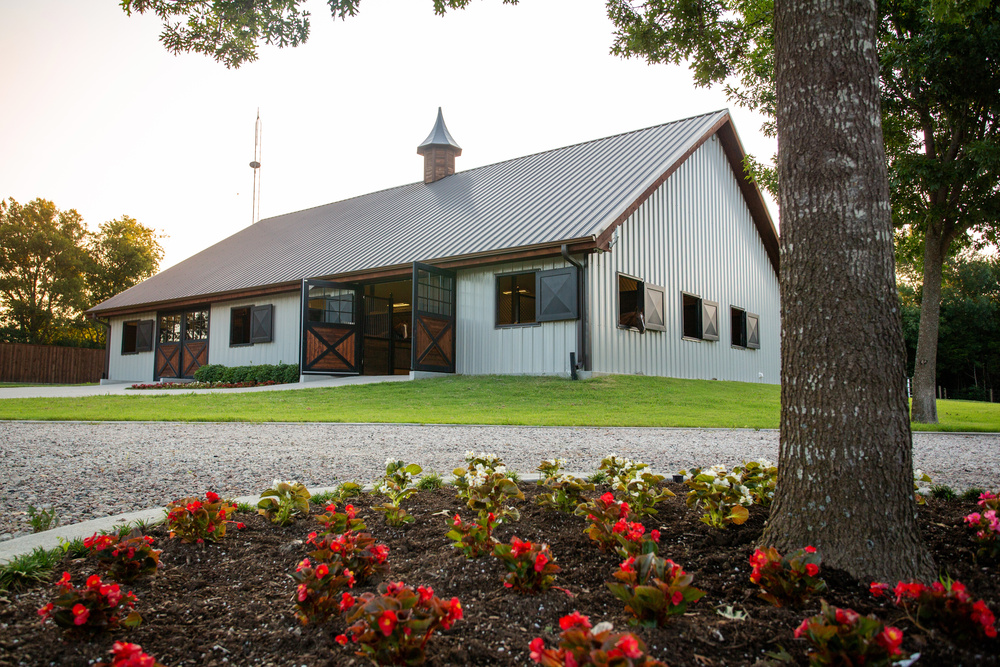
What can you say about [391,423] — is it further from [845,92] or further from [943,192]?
[943,192]

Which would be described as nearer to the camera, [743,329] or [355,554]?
[355,554]

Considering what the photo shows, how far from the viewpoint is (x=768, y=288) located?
19172 mm

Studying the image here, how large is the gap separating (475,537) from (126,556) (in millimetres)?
1097

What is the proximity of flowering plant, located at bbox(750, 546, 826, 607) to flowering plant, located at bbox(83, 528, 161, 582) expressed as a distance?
1857 mm

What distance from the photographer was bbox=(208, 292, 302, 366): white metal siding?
54.3ft

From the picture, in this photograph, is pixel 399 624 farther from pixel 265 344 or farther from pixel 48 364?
pixel 48 364

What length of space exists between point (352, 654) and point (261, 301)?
A: 17069 mm

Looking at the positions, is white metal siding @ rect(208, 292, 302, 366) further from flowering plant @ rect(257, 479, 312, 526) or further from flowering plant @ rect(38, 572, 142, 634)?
flowering plant @ rect(38, 572, 142, 634)

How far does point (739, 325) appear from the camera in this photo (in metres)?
17.4

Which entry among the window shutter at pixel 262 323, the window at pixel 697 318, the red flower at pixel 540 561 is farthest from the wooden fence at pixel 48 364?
the red flower at pixel 540 561

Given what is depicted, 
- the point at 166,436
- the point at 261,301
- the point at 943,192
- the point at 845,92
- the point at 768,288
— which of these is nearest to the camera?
the point at 845,92

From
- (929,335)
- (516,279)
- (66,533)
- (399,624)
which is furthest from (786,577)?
(516,279)

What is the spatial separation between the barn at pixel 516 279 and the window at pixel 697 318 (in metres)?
0.05

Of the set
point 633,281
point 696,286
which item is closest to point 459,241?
point 633,281
